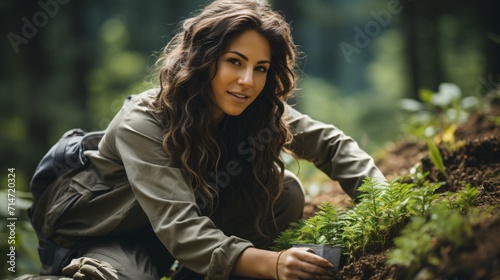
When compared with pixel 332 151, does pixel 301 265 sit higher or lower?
lower

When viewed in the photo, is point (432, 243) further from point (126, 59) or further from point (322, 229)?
point (126, 59)

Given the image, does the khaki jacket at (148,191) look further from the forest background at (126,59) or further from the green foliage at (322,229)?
the forest background at (126,59)

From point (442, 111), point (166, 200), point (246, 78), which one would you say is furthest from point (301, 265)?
point (442, 111)

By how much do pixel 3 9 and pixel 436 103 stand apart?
435 inches

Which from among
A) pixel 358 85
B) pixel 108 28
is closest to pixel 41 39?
pixel 108 28

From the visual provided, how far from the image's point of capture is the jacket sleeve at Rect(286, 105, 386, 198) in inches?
130

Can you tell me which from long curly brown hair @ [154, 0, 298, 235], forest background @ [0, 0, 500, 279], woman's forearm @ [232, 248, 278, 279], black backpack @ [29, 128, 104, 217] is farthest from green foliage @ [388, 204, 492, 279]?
forest background @ [0, 0, 500, 279]

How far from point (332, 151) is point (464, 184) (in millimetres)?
770

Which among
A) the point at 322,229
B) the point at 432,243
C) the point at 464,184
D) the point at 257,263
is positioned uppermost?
the point at 464,184

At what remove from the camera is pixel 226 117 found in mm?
3229

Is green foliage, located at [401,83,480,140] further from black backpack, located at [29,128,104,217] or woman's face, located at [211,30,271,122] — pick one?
black backpack, located at [29,128,104,217]

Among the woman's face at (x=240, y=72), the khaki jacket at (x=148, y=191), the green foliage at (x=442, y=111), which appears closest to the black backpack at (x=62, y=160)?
the khaki jacket at (x=148, y=191)

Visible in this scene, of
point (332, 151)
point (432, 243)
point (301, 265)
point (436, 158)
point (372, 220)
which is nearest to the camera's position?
point (432, 243)

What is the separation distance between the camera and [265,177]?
3.23m
